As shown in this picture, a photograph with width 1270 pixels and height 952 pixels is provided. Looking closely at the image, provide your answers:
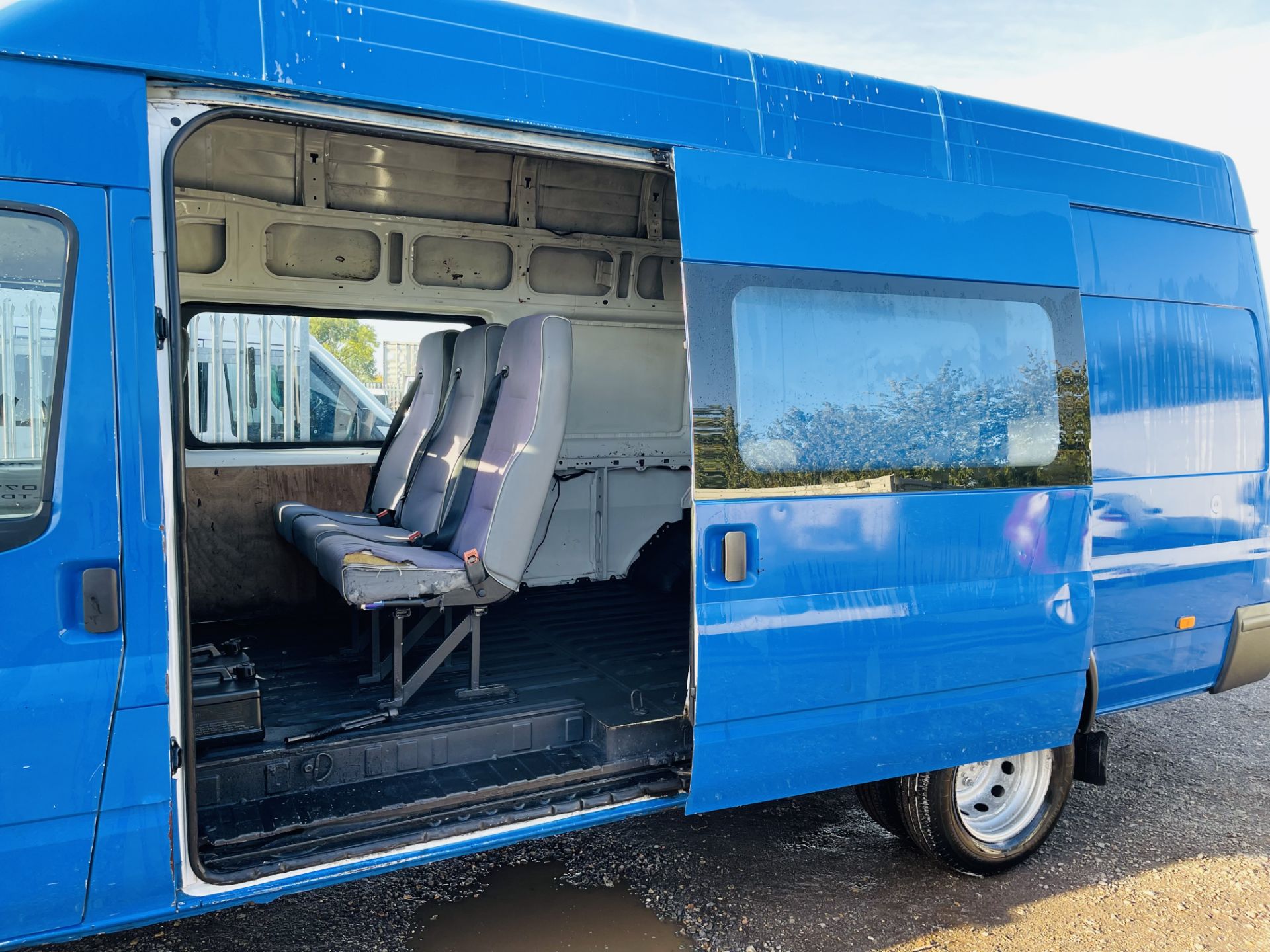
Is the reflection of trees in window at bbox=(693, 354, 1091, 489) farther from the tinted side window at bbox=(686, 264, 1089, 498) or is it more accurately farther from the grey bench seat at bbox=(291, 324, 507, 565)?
the grey bench seat at bbox=(291, 324, 507, 565)

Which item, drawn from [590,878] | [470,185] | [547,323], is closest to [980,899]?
[590,878]

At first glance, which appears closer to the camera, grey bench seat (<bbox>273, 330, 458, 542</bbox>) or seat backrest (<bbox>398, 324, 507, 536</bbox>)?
seat backrest (<bbox>398, 324, 507, 536</bbox>)

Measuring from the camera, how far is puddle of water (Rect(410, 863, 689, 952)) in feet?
9.95

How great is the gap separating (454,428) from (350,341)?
1.13 metres

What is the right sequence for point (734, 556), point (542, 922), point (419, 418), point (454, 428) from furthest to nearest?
point (419, 418)
point (454, 428)
point (542, 922)
point (734, 556)

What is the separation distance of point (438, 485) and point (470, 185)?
5.40 feet

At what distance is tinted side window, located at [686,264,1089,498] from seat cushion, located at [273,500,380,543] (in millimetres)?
2441

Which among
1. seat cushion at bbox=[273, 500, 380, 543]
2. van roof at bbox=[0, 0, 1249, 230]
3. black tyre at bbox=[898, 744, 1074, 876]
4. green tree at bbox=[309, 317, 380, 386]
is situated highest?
van roof at bbox=[0, 0, 1249, 230]

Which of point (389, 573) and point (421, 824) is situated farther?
point (389, 573)

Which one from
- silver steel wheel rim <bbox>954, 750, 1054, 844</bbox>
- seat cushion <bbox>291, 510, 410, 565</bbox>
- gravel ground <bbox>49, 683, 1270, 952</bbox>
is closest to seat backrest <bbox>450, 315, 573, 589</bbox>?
seat cushion <bbox>291, 510, 410, 565</bbox>

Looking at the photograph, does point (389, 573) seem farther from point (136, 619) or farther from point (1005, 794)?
point (1005, 794)

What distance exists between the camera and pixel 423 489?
15.0ft

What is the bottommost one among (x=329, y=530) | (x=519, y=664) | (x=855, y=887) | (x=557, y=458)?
(x=855, y=887)

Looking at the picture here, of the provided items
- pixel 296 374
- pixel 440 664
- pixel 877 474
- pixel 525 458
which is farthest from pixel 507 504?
pixel 296 374
